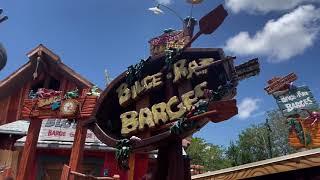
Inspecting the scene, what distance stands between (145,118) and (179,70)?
1082 mm

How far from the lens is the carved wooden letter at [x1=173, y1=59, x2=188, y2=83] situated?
23.9 feet

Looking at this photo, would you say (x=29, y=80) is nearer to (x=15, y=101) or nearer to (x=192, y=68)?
(x=15, y=101)

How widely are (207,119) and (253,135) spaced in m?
28.8

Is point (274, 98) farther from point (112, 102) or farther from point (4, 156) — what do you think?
point (4, 156)

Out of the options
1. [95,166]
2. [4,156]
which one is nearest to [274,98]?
[95,166]

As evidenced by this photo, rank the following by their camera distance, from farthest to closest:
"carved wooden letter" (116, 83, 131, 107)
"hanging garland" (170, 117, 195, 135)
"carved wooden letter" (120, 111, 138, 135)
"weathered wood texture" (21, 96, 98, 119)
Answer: "weathered wood texture" (21, 96, 98, 119)
"carved wooden letter" (116, 83, 131, 107)
"carved wooden letter" (120, 111, 138, 135)
"hanging garland" (170, 117, 195, 135)

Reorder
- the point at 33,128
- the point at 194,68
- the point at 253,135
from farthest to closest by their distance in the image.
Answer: the point at 253,135
the point at 33,128
the point at 194,68

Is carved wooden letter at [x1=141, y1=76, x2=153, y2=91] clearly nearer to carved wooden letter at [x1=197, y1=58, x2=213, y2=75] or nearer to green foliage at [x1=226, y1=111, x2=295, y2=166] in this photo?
carved wooden letter at [x1=197, y1=58, x2=213, y2=75]

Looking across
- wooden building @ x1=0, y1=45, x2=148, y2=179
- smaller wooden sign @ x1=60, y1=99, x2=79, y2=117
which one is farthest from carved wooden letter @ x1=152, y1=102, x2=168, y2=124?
wooden building @ x1=0, y1=45, x2=148, y2=179

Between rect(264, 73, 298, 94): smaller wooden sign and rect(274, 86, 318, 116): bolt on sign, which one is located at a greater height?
rect(264, 73, 298, 94): smaller wooden sign

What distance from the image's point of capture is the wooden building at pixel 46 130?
45.6 ft

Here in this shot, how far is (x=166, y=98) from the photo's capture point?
7.69 metres

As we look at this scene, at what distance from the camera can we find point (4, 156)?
14648 millimetres

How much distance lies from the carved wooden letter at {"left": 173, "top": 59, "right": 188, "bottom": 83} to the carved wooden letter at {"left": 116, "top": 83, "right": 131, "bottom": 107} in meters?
1.14
